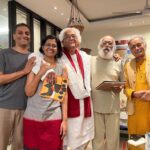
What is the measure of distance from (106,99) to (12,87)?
104 centimetres

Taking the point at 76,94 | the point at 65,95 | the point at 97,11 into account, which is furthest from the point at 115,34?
the point at 65,95

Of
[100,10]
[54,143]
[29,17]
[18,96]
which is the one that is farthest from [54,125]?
[100,10]

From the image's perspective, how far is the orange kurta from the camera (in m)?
2.33

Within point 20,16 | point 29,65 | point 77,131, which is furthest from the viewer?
point 20,16

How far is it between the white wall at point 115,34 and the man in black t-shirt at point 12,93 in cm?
562

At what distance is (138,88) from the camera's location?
7.75ft

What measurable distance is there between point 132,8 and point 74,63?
400cm

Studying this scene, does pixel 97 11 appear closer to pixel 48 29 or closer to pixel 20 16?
pixel 48 29

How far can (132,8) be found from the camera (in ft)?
18.2

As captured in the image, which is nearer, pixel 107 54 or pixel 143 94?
pixel 143 94

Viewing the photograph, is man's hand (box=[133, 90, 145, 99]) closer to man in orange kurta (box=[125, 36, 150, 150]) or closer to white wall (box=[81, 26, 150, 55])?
man in orange kurta (box=[125, 36, 150, 150])

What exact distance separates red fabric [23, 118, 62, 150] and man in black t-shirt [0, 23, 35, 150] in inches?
9.1

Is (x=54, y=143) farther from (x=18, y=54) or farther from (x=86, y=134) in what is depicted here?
(x=18, y=54)

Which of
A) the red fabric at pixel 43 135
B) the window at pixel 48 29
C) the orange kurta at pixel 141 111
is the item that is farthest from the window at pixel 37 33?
the red fabric at pixel 43 135
